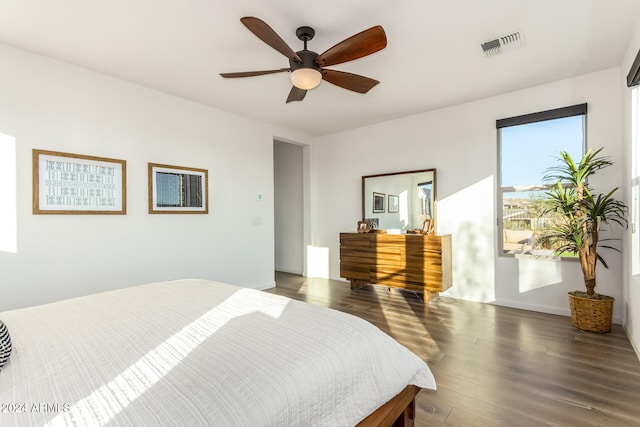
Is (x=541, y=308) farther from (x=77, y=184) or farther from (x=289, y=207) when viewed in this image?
(x=77, y=184)

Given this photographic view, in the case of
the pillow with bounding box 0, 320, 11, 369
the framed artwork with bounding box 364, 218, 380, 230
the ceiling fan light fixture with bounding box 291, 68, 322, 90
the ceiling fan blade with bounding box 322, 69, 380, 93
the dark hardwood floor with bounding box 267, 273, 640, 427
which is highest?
the ceiling fan blade with bounding box 322, 69, 380, 93

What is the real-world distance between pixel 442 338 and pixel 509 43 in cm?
263

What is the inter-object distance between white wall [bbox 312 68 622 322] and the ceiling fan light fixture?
2533 millimetres

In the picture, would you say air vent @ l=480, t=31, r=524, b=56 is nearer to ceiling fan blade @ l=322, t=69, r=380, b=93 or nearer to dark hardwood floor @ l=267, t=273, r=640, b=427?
ceiling fan blade @ l=322, t=69, r=380, b=93

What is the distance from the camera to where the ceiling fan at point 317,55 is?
1914 millimetres

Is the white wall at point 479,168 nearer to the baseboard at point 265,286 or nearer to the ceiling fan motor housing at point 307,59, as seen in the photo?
the baseboard at point 265,286

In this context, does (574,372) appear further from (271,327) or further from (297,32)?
(297,32)

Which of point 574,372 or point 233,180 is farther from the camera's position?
point 233,180

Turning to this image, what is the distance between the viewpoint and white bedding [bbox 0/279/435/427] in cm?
75

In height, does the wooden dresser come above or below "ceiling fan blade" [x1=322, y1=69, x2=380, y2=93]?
below

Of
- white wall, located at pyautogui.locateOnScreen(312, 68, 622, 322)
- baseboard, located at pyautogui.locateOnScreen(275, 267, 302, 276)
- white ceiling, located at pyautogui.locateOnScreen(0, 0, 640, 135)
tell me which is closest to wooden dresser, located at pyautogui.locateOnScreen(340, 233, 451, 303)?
white wall, located at pyautogui.locateOnScreen(312, 68, 622, 322)

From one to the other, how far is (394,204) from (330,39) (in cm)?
270

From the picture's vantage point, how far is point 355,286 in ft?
15.4

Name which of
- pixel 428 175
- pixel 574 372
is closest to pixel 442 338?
pixel 574 372
